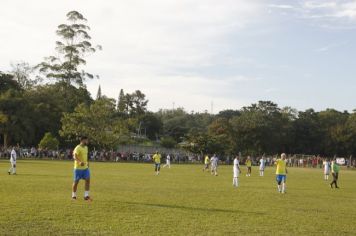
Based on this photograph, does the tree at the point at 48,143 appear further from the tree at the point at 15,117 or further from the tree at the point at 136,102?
the tree at the point at 136,102

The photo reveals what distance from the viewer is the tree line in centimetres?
7081

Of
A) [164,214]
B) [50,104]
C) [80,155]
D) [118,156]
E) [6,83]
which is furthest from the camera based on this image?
[6,83]

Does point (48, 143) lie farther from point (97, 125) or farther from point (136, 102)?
point (136, 102)

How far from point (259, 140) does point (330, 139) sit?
19.0m

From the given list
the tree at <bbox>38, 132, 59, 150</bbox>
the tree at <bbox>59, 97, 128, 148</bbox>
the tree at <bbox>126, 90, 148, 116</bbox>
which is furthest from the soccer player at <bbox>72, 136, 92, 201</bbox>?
the tree at <bbox>126, 90, 148, 116</bbox>

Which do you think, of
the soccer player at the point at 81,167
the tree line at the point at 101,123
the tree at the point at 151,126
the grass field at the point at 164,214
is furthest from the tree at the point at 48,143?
the tree at the point at 151,126

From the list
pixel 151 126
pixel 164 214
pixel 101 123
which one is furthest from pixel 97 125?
pixel 151 126

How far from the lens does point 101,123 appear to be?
245ft

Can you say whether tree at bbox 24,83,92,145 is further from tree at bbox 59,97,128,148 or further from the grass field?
the grass field

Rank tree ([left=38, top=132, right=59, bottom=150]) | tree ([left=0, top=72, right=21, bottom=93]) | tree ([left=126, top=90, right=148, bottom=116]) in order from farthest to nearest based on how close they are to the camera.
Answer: tree ([left=126, top=90, right=148, bottom=116]), tree ([left=0, top=72, right=21, bottom=93]), tree ([left=38, top=132, right=59, bottom=150])

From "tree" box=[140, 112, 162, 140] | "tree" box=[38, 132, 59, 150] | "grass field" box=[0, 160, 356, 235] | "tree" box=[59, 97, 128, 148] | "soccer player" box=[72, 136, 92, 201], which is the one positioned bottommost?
"grass field" box=[0, 160, 356, 235]

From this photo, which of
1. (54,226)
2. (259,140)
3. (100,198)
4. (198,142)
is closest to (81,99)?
(198,142)

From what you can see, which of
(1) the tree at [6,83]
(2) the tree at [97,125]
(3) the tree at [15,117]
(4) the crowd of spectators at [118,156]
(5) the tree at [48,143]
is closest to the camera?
(4) the crowd of spectators at [118,156]

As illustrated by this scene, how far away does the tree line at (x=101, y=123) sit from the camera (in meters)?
70.8
